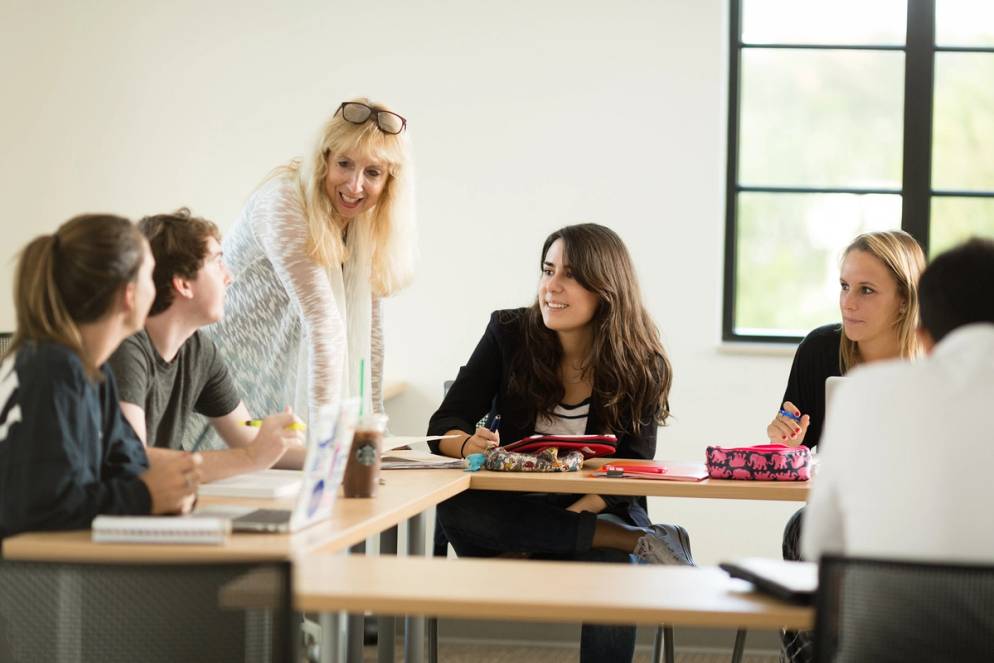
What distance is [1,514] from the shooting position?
1.95 metres

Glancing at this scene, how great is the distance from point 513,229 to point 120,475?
114 inches

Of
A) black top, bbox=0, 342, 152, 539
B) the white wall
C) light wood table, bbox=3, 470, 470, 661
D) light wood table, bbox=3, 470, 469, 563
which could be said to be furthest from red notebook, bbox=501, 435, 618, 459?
the white wall

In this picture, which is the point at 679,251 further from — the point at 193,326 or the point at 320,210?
the point at 193,326

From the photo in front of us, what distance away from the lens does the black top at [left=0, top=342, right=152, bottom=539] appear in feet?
6.26

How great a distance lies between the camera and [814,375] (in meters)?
3.38

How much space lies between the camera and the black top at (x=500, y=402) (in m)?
3.29

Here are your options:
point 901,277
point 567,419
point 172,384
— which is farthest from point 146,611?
point 901,277

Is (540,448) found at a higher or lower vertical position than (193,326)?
lower

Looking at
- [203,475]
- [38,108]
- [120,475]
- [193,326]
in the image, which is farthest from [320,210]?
[38,108]

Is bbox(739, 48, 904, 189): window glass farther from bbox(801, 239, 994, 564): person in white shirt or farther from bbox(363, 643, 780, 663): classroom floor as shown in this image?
bbox(801, 239, 994, 564): person in white shirt

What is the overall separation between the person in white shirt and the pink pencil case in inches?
46.4

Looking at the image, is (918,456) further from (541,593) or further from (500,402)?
(500,402)

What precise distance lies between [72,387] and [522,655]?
9.35 feet

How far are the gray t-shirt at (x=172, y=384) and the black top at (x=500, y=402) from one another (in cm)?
65
